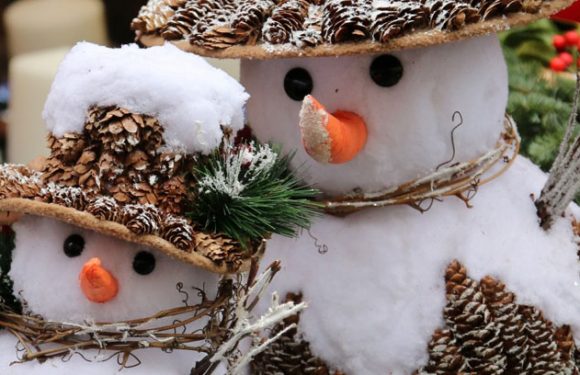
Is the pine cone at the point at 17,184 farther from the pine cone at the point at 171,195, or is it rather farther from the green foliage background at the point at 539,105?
→ the green foliage background at the point at 539,105

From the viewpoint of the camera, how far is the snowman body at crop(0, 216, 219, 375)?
79 cm

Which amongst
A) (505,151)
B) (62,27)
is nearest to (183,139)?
(505,151)

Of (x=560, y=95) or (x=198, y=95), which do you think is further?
(x=560, y=95)

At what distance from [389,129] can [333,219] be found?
0.13 meters

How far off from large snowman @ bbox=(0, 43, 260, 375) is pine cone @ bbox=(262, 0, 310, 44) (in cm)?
9

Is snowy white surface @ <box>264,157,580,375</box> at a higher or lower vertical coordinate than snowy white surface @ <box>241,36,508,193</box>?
lower

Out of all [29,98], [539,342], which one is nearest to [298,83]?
[539,342]

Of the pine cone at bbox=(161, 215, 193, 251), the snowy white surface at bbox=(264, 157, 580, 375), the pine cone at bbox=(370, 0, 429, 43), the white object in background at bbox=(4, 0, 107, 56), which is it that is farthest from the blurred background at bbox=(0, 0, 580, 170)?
the pine cone at bbox=(161, 215, 193, 251)

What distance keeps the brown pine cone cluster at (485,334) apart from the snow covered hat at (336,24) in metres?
0.27

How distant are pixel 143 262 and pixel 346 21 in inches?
12.1

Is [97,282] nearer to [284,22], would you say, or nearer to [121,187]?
[121,187]

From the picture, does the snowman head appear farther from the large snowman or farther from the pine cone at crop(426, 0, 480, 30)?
the pine cone at crop(426, 0, 480, 30)

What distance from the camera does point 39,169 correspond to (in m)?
0.84

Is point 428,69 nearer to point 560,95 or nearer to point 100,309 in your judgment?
point 100,309
